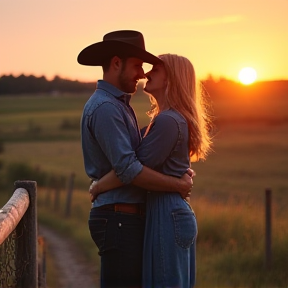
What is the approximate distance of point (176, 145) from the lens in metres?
4.40

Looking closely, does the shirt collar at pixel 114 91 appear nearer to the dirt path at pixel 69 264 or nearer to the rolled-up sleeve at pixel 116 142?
the rolled-up sleeve at pixel 116 142

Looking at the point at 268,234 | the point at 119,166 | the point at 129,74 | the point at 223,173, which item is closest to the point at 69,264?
the point at 268,234

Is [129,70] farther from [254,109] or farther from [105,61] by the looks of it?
[254,109]

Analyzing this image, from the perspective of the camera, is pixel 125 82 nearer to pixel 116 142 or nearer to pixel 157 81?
pixel 157 81

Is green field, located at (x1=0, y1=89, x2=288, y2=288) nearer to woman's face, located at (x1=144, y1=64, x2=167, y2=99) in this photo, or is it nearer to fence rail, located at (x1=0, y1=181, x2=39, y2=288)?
woman's face, located at (x1=144, y1=64, x2=167, y2=99)

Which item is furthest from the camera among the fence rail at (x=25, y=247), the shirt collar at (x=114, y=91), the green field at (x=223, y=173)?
the green field at (x=223, y=173)

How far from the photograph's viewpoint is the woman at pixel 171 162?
436 centimetres

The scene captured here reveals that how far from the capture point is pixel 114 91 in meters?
4.51

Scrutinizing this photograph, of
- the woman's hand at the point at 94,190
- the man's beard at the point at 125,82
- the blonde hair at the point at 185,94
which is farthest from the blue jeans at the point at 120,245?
the man's beard at the point at 125,82

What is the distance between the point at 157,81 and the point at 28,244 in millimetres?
1354

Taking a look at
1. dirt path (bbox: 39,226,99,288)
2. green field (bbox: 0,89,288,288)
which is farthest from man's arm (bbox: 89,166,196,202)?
dirt path (bbox: 39,226,99,288)

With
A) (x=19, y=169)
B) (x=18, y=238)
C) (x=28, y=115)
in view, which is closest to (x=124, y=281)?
(x=18, y=238)

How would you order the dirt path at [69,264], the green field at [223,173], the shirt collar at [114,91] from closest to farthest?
the shirt collar at [114,91]
the green field at [223,173]
the dirt path at [69,264]

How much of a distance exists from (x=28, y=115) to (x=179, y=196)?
73744mm
